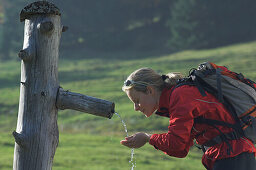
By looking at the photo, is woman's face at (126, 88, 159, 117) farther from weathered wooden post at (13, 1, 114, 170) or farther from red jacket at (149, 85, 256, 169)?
weathered wooden post at (13, 1, 114, 170)

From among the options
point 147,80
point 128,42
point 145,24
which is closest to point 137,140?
point 147,80

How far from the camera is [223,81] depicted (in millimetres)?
3568

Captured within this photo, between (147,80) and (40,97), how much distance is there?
978 millimetres

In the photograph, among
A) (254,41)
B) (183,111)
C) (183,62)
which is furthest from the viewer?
(254,41)

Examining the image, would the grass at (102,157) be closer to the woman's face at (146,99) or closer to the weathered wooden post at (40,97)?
the weathered wooden post at (40,97)

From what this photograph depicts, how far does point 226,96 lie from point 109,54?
3797 centimetres

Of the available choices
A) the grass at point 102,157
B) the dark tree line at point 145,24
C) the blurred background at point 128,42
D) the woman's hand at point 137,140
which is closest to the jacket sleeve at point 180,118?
the woman's hand at point 137,140

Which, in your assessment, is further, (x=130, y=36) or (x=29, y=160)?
(x=130, y=36)

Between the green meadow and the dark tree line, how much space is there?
2.30 metres

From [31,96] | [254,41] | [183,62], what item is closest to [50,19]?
[31,96]

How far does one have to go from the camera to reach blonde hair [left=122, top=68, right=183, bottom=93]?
370 cm

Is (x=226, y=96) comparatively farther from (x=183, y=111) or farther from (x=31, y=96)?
(x=31, y=96)

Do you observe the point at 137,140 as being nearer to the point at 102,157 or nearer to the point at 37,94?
the point at 37,94

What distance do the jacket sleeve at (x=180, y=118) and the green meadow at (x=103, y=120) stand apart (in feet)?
20.8
